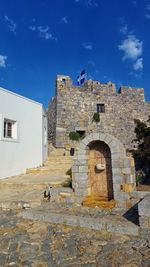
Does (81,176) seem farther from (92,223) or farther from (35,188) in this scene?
(35,188)

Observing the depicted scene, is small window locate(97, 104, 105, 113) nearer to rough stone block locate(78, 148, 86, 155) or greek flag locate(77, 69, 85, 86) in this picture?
greek flag locate(77, 69, 85, 86)

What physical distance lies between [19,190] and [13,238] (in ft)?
13.5

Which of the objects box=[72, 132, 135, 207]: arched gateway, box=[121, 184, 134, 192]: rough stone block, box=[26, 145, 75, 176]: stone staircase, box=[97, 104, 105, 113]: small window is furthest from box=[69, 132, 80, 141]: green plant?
box=[121, 184, 134, 192]: rough stone block

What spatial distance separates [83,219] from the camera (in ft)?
12.9

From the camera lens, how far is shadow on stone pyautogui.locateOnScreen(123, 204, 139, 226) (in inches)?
148

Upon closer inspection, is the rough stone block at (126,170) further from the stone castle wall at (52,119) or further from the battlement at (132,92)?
the battlement at (132,92)

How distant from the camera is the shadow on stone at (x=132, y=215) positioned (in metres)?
3.76

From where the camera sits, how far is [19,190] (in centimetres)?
744

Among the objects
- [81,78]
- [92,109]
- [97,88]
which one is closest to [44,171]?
[92,109]

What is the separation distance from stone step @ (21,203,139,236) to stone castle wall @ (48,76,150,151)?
11281mm

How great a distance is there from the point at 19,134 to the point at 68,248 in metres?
8.44

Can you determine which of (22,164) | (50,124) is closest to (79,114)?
(50,124)

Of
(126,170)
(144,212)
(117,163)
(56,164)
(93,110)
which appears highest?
(93,110)

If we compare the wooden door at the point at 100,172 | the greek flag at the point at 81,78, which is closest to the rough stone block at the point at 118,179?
the wooden door at the point at 100,172
